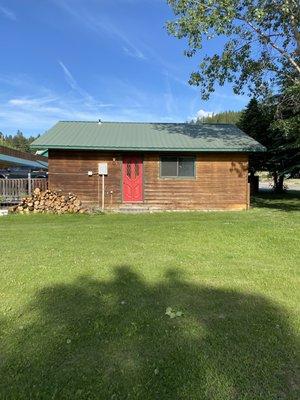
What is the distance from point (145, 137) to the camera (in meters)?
17.0

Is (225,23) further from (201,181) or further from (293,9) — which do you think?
(201,181)

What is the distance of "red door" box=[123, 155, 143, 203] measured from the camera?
15.9 metres

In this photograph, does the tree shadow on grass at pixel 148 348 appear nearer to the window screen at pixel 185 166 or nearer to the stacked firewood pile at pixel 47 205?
the stacked firewood pile at pixel 47 205

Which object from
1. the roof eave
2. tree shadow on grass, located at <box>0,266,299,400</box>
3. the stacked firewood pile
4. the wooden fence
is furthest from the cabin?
tree shadow on grass, located at <box>0,266,299,400</box>

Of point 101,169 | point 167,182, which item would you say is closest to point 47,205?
point 101,169

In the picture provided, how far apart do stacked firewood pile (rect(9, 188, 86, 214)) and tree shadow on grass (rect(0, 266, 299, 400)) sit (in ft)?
33.0

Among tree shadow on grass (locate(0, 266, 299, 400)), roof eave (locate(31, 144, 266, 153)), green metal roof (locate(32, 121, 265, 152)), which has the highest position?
green metal roof (locate(32, 121, 265, 152))

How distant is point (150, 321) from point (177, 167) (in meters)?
12.0

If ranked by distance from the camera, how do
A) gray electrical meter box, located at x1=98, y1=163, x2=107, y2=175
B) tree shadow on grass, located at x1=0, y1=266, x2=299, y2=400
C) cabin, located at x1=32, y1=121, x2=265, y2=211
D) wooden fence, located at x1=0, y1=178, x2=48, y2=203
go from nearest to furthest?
1. tree shadow on grass, located at x1=0, y1=266, x2=299, y2=400
2. gray electrical meter box, located at x1=98, y1=163, x2=107, y2=175
3. cabin, located at x1=32, y1=121, x2=265, y2=211
4. wooden fence, located at x1=0, y1=178, x2=48, y2=203

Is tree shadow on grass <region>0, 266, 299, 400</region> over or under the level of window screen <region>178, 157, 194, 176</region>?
under

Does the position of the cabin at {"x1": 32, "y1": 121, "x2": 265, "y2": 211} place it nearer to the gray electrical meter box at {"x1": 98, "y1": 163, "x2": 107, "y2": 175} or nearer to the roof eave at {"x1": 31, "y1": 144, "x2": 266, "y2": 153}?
the gray electrical meter box at {"x1": 98, "y1": 163, "x2": 107, "y2": 175}

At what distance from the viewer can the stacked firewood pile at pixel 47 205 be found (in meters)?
15.2

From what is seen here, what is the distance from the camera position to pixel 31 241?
347 inches

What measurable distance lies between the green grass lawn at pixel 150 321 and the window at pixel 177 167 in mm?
7886
